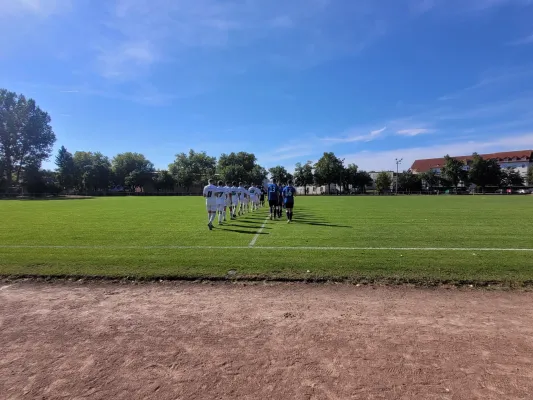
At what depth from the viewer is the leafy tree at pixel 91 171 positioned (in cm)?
9575

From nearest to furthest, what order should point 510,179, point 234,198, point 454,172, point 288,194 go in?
point 288,194 < point 234,198 < point 510,179 < point 454,172

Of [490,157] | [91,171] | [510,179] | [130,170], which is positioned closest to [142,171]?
[130,170]

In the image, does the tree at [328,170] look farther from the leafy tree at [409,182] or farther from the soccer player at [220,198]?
the soccer player at [220,198]

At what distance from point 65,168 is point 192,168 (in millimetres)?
37518

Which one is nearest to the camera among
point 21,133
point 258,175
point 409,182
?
point 21,133

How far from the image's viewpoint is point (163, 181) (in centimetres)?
10569

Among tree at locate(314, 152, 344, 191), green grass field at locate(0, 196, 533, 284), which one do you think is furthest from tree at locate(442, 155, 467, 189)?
green grass field at locate(0, 196, 533, 284)

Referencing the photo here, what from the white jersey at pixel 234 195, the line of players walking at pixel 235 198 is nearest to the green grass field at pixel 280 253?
the line of players walking at pixel 235 198

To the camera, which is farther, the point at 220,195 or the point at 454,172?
the point at 454,172

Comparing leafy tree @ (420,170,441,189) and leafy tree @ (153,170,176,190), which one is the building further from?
leafy tree @ (153,170,176,190)

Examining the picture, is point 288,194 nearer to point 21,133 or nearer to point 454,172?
point 21,133

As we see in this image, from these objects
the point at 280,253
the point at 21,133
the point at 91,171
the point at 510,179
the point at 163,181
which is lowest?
the point at 280,253

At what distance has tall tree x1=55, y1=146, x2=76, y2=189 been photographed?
91312mm

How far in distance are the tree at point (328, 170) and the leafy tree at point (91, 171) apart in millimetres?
67251
